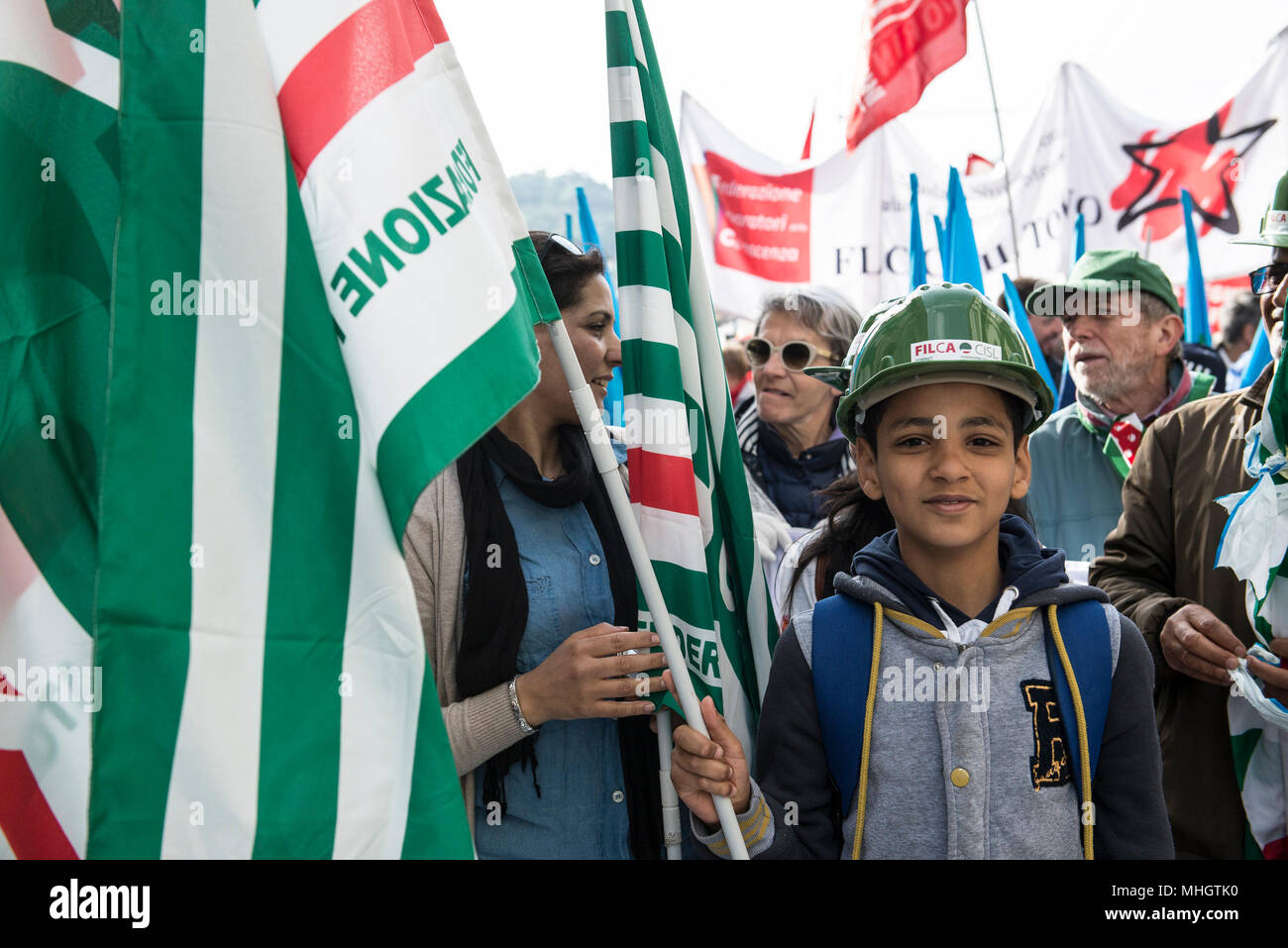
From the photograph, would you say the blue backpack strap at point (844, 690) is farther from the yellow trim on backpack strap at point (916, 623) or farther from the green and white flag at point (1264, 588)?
the green and white flag at point (1264, 588)

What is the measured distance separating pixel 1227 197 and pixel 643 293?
23.9ft

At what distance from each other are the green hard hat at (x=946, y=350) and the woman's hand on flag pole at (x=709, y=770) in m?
0.72

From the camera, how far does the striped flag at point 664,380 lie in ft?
7.79

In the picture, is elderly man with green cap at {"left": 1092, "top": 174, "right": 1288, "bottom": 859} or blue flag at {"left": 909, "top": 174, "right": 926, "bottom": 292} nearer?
elderly man with green cap at {"left": 1092, "top": 174, "right": 1288, "bottom": 859}

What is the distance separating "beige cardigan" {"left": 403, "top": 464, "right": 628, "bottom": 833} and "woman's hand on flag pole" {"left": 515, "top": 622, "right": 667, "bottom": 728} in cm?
7

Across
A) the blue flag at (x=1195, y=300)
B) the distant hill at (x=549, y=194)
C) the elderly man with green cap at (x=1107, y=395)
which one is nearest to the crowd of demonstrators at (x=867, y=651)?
the elderly man with green cap at (x=1107, y=395)

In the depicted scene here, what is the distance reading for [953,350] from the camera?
2182mm

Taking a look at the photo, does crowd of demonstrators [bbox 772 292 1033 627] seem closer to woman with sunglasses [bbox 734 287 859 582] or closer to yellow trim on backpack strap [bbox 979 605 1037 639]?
yellow trim on backpack strap [bbox 979 605 1037 639]

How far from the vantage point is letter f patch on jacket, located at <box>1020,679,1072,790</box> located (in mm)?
2027

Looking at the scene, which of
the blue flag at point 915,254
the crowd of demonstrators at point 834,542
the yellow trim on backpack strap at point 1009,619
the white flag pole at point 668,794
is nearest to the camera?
the yellow trim on backpack strap at point 1009,619

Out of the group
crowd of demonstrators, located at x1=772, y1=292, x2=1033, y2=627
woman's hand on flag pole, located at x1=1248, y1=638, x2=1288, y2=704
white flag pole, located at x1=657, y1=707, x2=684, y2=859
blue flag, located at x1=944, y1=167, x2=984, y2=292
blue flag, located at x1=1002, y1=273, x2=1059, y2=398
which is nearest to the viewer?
white flag pole, located at x1=657, y1=707, x2=684, y2=859

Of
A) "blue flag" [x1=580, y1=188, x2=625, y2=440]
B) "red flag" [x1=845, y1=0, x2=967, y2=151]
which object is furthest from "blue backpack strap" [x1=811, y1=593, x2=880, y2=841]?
"red flag" [x1=845, y1=0, x2=967, y2=151]
